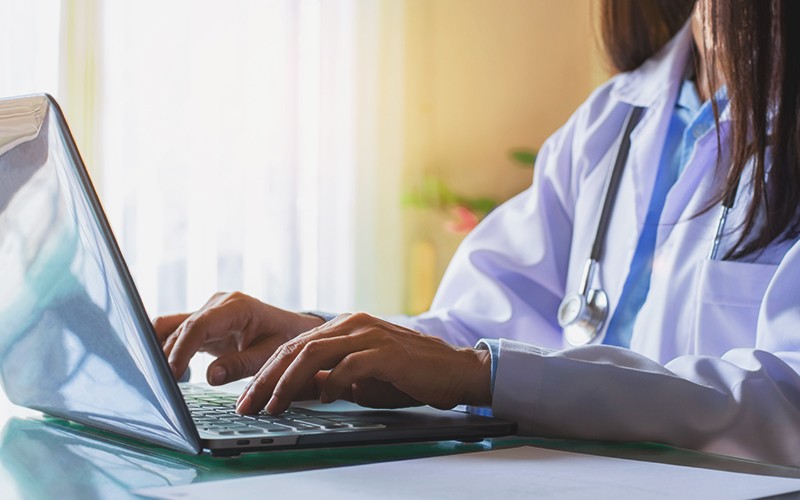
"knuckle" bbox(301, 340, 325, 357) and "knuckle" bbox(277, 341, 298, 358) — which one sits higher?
"knuckle" bbox(301, 340, 325, 357)

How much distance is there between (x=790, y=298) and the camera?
0.87 meters

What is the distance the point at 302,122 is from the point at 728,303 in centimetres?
173

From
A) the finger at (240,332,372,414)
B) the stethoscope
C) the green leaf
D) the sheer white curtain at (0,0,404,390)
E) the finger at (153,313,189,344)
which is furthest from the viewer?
the green leaf

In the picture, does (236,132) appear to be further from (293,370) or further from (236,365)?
(293,370)

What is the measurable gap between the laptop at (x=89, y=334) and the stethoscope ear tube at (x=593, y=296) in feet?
1.58

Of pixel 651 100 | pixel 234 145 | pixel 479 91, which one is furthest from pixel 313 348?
pixel 479 91

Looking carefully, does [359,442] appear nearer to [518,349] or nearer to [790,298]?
[518,349]

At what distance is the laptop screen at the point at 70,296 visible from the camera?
1.72ft

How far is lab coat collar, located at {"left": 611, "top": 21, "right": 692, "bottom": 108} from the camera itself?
1285 millimetres

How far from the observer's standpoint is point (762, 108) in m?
1.03

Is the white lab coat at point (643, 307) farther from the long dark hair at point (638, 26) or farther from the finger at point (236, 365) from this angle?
the finger at point (236, 365)

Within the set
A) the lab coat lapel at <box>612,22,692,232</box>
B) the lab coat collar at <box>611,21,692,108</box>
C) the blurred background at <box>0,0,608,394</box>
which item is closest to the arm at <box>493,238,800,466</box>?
the lab coat lapel at <box>612,22,692,232</box>

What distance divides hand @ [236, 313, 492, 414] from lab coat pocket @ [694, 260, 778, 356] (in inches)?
16.4

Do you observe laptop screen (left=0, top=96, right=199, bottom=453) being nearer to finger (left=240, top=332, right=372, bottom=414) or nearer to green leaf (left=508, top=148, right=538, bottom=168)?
finger (left=240, top=332, right=372, bottom=414)
